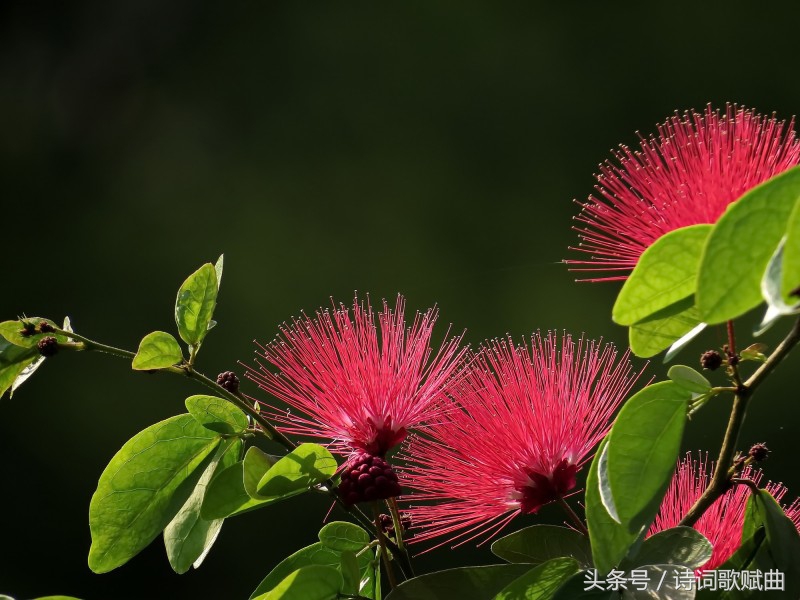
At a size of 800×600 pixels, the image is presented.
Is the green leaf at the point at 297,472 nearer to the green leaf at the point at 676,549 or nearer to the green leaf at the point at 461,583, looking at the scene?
the green leaf at the point at 461,583

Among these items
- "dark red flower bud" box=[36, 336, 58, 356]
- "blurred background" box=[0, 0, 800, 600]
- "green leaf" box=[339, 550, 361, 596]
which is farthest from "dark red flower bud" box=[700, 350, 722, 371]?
"blurred background" box=[0, 0, 800, 600]

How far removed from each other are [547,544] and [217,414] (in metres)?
0.22

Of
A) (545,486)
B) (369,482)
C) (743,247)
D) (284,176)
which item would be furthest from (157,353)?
(284,176)

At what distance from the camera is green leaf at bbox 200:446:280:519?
2.00 feet

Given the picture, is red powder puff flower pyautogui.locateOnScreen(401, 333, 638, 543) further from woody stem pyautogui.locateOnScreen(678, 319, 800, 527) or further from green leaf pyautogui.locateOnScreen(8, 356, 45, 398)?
green leaf pyautogui.locateOnScreen(8, 356, 45, 398)

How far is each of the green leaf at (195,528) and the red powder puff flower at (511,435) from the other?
12 cm

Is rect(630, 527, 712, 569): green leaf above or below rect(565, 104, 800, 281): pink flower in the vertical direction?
below

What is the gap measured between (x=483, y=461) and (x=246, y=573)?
213 cm

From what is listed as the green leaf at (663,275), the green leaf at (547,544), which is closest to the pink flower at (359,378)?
the green leaf at (547,544)

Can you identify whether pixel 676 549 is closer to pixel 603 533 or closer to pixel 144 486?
pixel 603 533

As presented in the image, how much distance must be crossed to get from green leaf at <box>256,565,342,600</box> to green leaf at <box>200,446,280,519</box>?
5 cm

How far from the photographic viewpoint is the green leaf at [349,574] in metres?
0.62

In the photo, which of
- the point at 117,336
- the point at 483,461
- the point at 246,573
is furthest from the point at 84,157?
the point at 483,461

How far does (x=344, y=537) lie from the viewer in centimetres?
70
